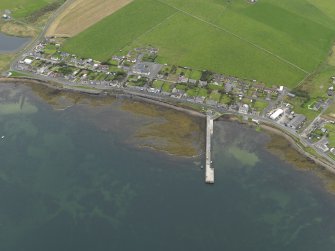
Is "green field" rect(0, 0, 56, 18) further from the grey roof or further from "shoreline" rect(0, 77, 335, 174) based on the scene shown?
the grey roof

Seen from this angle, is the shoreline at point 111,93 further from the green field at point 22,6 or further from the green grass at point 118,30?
the green field at point 22,6

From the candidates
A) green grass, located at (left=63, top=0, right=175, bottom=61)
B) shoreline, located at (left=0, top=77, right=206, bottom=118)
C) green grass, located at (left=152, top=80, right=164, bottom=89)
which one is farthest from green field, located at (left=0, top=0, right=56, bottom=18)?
green grass, located at (left=152, top=80, right=164, bottom=89)

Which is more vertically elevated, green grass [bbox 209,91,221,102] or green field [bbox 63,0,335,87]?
green field [bbox 63,0,335,87]

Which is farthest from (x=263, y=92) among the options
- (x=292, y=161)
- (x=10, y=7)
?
(x=10, y=7)

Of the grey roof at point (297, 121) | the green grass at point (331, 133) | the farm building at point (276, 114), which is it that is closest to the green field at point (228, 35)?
the farm building at point (276, 114)

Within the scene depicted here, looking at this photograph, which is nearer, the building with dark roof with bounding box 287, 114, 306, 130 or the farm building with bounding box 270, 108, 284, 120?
the building with dark roof with bounding box 287, 114, 306, 130

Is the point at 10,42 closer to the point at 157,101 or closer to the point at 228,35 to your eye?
A: the point at 157,101

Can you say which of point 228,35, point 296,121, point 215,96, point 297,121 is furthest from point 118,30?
point 297,121
